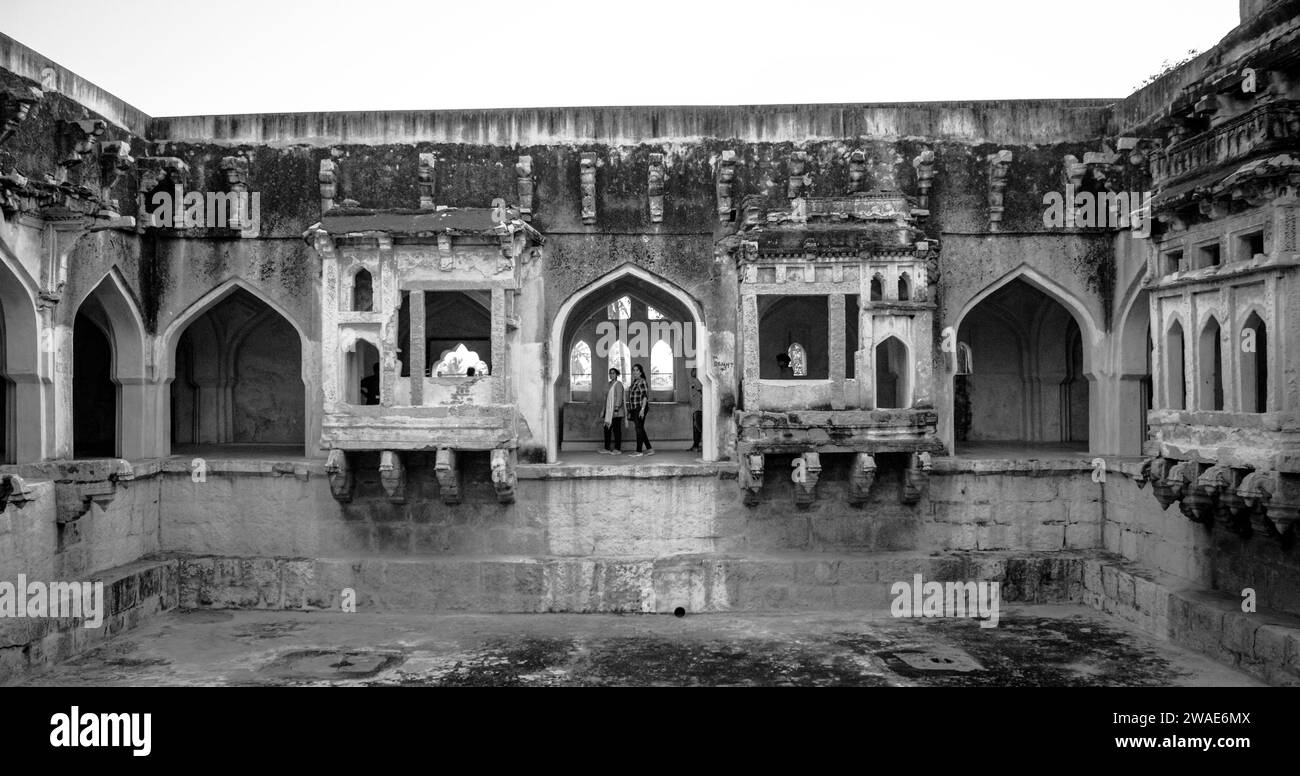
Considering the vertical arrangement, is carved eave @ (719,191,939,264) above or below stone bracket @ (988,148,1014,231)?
below

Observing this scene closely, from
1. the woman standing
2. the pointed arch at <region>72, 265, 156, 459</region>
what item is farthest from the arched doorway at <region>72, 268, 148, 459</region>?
the woman standing

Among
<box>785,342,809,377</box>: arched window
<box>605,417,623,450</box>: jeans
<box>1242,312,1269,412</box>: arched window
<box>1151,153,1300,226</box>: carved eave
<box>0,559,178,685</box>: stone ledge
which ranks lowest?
<box>0,559,178,685</box>: stone ledge

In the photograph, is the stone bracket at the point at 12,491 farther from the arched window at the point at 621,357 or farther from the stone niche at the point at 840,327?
the arched window at the point at 621,357

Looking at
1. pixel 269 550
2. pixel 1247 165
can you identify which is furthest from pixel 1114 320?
pixel 269 550

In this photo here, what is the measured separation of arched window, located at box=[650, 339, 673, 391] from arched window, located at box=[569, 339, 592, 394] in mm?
1114

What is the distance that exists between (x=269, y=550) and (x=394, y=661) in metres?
3.04

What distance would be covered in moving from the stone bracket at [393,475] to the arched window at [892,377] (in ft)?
18.0

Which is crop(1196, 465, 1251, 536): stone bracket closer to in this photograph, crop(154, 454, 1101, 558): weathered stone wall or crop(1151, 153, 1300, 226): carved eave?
crop(1151, 153, 1300, 226): carved eave

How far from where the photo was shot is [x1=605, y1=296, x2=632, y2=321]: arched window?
63.5 ft

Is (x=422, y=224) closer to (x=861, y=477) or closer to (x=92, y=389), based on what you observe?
(x=861, y=477)

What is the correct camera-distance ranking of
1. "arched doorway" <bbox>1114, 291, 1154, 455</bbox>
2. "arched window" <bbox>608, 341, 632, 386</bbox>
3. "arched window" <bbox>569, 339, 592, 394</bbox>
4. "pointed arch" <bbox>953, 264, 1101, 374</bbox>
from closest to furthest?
"arched doorway" <bbox>1114, 291, 1154, 455</bbox> → "pointed arch" <bbox>953, 264, 1101, 374</bbox> → "arched window" <bbox>569, 339, 592, 394</bbox> → "arched window" <bbox>608, 341, 632, 386</bbox>

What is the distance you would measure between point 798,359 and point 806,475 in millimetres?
5680

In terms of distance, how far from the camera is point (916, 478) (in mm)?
11930
